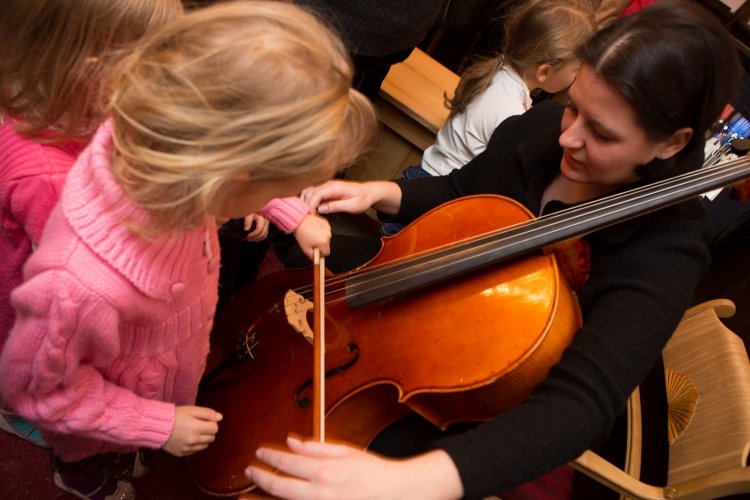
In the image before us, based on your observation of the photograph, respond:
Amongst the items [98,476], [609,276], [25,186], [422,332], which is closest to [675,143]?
[609,276]

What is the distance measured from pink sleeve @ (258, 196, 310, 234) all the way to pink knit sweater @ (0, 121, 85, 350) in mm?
323

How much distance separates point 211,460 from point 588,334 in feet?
2.38

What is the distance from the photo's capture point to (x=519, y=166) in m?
1.11

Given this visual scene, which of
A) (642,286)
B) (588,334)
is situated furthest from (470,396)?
(642,286)

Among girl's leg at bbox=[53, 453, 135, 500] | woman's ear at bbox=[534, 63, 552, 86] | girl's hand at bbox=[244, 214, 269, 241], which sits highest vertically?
woman's ear at bbox=[534, 63, 552, 86]

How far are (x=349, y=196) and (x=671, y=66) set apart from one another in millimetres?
625

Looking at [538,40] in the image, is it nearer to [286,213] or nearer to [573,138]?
[573,138]

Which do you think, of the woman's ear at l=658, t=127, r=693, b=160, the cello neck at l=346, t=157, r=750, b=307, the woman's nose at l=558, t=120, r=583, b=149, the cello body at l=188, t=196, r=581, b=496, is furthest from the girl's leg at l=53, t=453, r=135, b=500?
the woman's ear at l=658, t=127, r=693, b=160

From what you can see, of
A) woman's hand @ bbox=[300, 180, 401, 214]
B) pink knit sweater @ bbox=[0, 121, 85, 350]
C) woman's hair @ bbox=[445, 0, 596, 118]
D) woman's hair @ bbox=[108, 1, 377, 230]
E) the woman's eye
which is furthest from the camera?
woman's hair @ bbox=[445, 0, 596, 118]

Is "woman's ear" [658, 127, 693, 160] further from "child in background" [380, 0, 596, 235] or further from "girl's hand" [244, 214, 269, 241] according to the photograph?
"girl's hand" [244, 214, 269, 241]

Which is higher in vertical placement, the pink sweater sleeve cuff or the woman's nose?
the woman's nose

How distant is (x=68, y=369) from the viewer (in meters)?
0.60

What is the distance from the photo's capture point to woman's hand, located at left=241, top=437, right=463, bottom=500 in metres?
0.58

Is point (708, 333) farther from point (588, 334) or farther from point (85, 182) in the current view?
point (85, 182)
